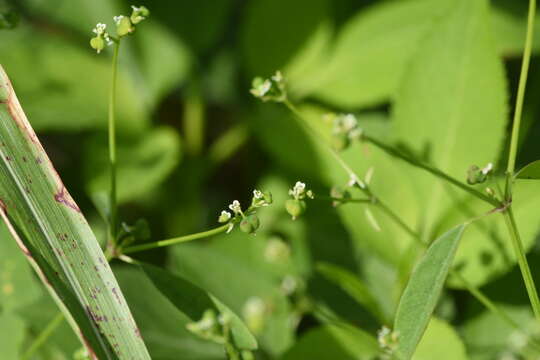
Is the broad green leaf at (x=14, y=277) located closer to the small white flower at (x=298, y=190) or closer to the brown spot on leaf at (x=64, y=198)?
the brown spot on leaf at (x=64, y=198)

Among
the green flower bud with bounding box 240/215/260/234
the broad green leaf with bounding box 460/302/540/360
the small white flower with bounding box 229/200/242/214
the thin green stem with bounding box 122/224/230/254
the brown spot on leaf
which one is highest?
the brown spot on leaf

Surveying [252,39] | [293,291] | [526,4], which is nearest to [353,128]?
[293,291]

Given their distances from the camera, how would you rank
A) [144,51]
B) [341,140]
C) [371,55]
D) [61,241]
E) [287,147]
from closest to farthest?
[61,241], [341,140], [287,147], [371,55], [144,51]

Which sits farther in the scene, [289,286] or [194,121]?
[194,121]

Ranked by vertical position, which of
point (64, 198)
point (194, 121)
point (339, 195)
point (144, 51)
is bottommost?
point (339, 195)

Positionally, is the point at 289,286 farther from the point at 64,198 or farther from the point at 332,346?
the point at 64,198

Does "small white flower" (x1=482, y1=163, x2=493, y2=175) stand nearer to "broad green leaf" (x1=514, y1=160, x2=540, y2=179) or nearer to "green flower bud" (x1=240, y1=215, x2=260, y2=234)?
"broad green leaf" (x1=514, y1=160, x2=540, y2=179)

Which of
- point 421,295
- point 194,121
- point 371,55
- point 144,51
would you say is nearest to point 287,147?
point 371,55

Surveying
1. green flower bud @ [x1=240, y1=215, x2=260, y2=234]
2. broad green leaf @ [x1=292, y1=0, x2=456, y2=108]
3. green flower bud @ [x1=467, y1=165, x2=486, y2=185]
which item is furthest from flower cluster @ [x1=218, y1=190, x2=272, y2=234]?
broad green leaf @ [x1=292, y1=0, x2=456, y2=108]
